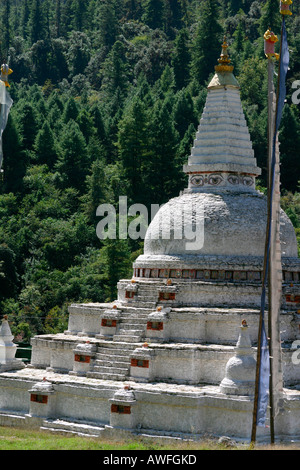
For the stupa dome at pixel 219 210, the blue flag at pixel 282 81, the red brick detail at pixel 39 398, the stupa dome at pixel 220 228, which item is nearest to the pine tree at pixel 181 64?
the stupa dome at pixel 219 210

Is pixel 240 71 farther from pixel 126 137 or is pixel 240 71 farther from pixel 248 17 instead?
pixel 248 17

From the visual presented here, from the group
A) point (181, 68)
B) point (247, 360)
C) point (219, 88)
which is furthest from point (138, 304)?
point (181, 68)

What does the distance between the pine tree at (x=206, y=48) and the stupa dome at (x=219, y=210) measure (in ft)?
154

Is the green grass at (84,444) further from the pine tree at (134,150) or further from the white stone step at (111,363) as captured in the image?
the pine tree at (134,150)

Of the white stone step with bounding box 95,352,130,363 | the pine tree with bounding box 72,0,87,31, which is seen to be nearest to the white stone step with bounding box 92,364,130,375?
the white stone step with bounding box 95,352,130,363

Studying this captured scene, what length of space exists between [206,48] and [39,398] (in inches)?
2161

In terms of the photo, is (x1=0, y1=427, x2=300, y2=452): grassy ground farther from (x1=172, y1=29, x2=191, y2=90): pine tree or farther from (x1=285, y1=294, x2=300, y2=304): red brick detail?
(x1=172, y1=29, x2=191, y2=90): pine tree

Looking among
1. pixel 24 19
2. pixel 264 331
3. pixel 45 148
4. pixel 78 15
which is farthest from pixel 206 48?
pixel 264 331

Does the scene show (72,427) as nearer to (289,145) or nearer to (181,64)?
(289,145)

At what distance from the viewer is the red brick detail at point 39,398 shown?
22.0m

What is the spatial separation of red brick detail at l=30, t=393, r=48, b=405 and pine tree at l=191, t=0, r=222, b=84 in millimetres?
52697

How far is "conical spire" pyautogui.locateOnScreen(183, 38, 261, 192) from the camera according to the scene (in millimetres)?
25094
